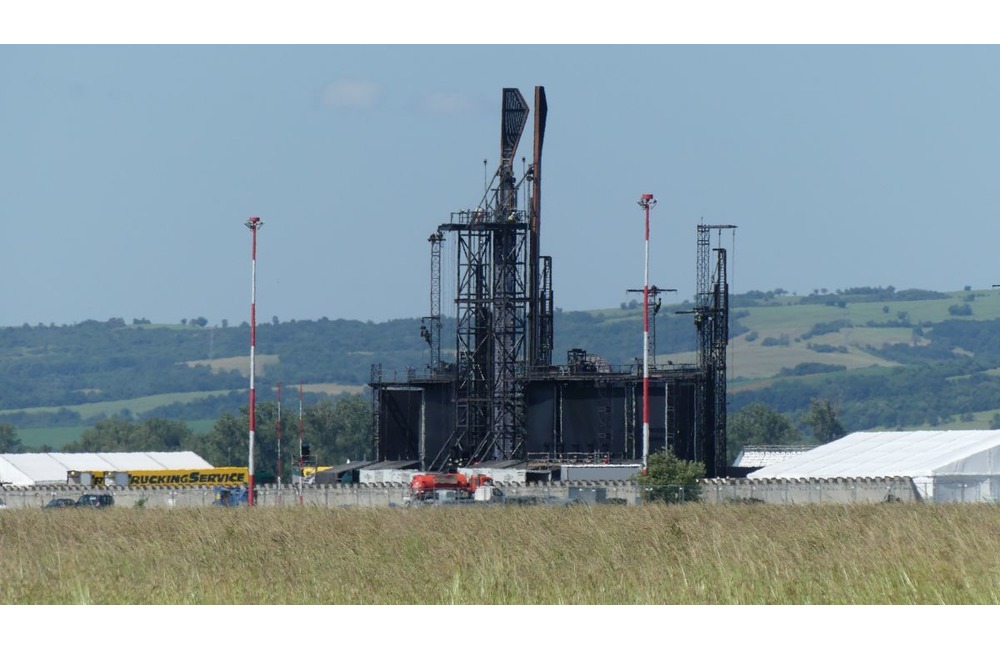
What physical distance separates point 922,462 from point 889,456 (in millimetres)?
5755

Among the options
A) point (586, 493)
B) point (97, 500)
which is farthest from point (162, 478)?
point (586, 493)

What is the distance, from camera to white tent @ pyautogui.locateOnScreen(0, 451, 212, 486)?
122m

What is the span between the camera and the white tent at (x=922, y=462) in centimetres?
6844

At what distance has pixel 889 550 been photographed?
30.7 m

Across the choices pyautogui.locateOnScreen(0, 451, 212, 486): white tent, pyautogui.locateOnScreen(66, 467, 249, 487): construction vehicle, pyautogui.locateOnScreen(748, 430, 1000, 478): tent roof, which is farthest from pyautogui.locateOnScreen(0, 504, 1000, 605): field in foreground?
A: pyautogui.locateOnScreen(0, 451, 212, 486): white tent

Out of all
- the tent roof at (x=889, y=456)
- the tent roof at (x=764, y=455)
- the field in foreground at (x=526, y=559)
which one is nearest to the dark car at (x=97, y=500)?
the tent roof at (x=889, y=456)

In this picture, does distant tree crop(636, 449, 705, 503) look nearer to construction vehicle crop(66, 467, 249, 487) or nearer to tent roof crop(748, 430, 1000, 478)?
tent roof crop(748, 430, 1000, 478)

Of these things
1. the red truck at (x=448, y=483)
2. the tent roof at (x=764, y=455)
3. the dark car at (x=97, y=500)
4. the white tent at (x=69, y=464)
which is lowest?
the white tent at (x=69, y=464)

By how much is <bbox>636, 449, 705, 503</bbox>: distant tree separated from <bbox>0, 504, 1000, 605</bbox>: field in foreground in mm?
20229

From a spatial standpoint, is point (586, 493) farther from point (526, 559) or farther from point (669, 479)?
point (526, 559)

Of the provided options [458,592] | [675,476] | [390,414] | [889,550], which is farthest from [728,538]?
[390,414]

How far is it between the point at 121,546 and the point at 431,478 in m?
45.2

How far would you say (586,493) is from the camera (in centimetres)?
6619

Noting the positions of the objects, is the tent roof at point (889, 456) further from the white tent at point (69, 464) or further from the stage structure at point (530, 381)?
the white tent at point (69, 464)
